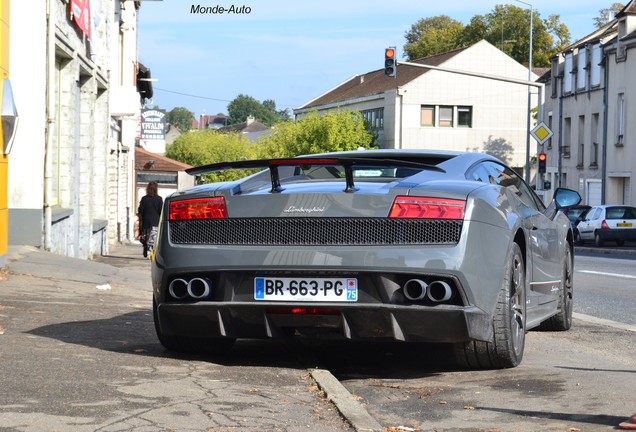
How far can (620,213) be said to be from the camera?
4525 cm

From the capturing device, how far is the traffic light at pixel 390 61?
120 feet

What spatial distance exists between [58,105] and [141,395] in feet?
51.8

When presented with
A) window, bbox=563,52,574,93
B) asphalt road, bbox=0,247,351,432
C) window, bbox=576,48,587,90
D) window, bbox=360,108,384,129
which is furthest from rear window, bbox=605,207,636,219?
window, bbox=360,108,384,129

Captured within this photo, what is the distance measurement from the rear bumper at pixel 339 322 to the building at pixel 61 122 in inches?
423

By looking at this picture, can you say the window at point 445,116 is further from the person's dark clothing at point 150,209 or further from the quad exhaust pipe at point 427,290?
the quad exhaust pipe at point 427,290

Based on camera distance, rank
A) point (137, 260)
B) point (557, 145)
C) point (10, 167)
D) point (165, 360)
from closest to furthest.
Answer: point (165, 360) < point (10, 167) < point (137, 260) < point (557, 145)

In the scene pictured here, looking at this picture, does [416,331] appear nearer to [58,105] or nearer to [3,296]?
[3,296]

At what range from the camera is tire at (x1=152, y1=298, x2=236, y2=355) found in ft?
24.3

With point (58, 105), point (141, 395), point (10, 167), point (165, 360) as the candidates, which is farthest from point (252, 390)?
point (58, 105)

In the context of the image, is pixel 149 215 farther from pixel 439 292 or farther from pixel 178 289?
pixel 439 292

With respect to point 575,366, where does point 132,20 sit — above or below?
above

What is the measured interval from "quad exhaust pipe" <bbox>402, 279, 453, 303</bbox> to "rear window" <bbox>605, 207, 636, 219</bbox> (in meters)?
39.8

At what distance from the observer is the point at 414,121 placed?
86812 mm

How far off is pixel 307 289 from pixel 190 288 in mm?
721
